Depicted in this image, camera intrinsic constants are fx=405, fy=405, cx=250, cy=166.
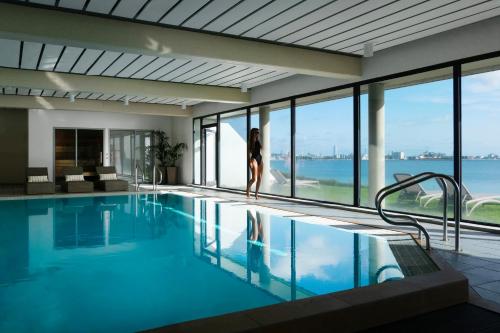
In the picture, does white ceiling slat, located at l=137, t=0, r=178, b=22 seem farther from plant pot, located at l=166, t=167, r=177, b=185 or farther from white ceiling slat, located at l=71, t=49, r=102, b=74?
plant pot, located at l=166, t=167, r=177, b=185

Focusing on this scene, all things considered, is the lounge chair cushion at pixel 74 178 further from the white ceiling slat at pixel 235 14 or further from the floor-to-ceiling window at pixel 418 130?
the floor-to-ceiling window at pixel 418 130

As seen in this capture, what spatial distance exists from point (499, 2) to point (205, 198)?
754cm

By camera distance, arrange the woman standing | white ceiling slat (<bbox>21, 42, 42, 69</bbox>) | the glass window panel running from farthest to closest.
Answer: the glass window panel → the woman standing → white ceiling slat (<bbox>21, 42, 42, 69</bbox>)

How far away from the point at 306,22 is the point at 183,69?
3.70 metres

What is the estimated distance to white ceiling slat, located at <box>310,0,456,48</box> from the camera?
498 centimetres

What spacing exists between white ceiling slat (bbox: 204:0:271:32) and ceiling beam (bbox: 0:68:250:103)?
4392 millimetres

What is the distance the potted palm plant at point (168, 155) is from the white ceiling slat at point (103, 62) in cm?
679

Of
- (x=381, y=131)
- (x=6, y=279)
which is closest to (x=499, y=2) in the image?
(x=381, y=131)

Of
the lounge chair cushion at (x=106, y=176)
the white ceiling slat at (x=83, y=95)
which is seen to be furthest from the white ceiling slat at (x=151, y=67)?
the lounge chair cushion at (x=106, y=176)

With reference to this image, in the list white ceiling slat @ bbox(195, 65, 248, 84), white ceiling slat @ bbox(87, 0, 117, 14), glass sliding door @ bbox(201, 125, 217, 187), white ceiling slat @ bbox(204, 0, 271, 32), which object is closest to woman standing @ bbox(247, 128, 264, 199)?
white ceiling slat @ bbox(195, 65, 248, 84)

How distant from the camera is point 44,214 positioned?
25.9 feet

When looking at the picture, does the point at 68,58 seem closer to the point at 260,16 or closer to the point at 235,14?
the point at 235,14

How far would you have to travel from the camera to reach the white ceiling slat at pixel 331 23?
492 centimetres

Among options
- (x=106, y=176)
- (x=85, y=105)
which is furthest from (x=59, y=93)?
(x=106, y=176)
